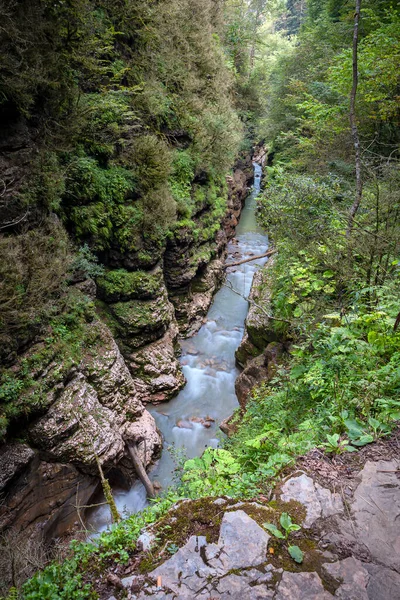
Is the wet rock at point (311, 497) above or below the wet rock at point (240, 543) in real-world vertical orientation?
above

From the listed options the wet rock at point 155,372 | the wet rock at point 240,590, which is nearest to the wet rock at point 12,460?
the wet rock at point 155,372

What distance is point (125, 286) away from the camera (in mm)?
7297

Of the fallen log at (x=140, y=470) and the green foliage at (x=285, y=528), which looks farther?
the fallen log at (x=140, y=470)

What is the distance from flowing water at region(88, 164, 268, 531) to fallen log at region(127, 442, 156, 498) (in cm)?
24

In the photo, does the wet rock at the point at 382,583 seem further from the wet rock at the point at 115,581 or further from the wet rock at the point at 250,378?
the wet rock at the point at 250,378

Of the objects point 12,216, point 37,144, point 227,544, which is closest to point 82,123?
point 37,144

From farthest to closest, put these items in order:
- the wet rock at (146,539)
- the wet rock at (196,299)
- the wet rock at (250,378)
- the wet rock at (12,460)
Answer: the wet rock at (196,299) < the wet rock at (250,378) < the wet rock at (12,460) < the wet rock at (146,539)

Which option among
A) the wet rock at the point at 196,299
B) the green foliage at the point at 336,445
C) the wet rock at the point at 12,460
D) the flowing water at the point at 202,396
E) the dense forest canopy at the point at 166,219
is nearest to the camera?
the green foliage at the point at 336,445

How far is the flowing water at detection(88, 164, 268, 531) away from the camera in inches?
243

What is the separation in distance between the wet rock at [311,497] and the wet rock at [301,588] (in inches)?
12.5

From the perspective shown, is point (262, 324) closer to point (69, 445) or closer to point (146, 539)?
point (69, 445)

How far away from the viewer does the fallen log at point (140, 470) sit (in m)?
5.92

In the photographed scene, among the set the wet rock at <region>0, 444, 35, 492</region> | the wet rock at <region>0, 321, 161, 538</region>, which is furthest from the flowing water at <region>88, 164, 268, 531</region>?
the wet rock at <region>0, 444, 35, 492</region>

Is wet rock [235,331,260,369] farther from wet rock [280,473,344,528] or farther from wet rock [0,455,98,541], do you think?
wet rock [280,473,344,528]
